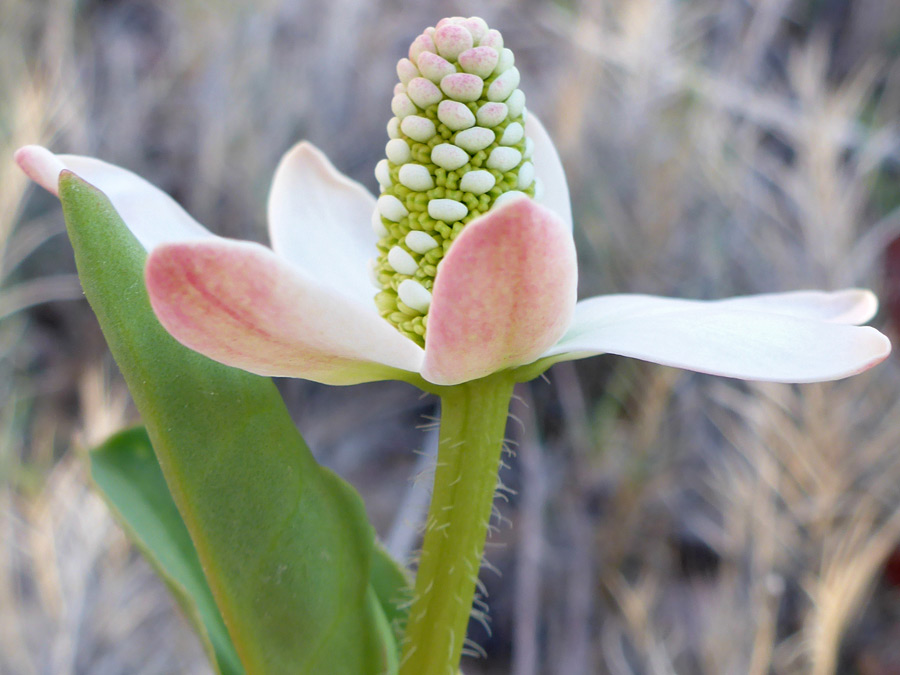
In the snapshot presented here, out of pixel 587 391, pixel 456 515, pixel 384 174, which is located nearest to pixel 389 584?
pixel 456 515

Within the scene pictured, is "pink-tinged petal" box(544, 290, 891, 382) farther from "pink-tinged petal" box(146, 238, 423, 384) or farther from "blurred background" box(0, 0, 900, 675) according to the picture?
"blurred background" box(0, 0, 900, 675)

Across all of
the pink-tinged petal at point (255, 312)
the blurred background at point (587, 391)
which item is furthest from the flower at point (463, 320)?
the blurred background at point (587, 391)

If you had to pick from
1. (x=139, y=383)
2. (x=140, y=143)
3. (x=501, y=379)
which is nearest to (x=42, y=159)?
(x=139, y=383)


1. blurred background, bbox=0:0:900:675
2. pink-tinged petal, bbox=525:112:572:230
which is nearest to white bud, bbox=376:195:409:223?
pink-tinged petal, bbox=525:112:572:230

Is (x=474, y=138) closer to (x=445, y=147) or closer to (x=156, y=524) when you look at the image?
(x=445, y=147)

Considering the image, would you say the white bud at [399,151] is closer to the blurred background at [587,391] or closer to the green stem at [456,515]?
the green stem at [456,515]

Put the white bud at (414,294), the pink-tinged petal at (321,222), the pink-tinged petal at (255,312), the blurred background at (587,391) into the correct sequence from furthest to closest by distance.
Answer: the blurred background at (587,391) < the pink-tinged petal at (321,222) < the white bud at (414,294) < the pink-tinged petal at (255,312)
